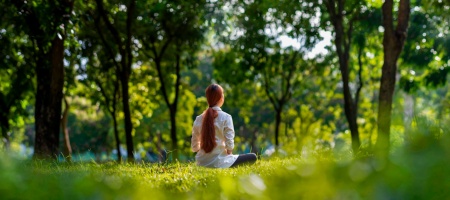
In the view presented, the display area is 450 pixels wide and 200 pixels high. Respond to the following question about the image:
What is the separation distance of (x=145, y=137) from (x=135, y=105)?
→ 441 inches

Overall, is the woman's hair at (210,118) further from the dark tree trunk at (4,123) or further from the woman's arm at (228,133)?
the dark tree trunk at (4,123)

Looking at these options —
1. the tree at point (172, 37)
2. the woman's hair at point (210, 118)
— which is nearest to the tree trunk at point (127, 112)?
the tree at point (172, 37)

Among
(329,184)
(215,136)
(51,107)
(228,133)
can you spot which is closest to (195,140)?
(215,136)

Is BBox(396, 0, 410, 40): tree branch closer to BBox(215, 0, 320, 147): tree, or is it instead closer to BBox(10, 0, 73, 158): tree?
BBox(10, 0, 73, 158): tree

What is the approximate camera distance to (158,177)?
24.4 feet

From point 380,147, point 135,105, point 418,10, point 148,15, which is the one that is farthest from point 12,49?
point 380,147

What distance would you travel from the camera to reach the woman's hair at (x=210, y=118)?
10188 mm

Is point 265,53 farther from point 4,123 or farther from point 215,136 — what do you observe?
point 215,136

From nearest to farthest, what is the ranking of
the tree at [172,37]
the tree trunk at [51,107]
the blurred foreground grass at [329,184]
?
the blurred foreground grass at [329,184], the tree trunk at [51,107], the tree at [172,37]

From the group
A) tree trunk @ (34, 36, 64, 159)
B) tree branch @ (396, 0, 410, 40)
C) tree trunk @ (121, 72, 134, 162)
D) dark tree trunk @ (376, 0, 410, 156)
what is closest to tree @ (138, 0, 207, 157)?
tree trunk @ (121, 72, 134, 162)

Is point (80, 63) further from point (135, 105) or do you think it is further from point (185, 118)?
point (185, 118)

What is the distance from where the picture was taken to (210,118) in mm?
10195

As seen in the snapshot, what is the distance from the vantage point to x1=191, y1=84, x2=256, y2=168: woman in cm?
1022

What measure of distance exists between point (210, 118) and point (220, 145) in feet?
1.53
